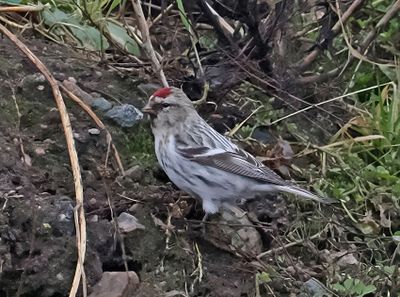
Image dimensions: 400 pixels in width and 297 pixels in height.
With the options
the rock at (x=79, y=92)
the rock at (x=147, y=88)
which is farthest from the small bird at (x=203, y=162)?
the rock at (x=147, y=88)

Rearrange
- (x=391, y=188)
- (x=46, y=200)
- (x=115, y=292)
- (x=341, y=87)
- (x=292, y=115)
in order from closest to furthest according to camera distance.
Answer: (x=115, y=292) → (x=46, y=200) → (x=391, y=188) → (x=292, y=115) → (x=341, y=87)

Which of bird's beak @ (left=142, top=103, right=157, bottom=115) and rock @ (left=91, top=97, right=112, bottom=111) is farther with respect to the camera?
rock @ (left=91, top=97, right=112, bottom=111)

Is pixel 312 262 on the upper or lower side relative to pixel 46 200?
lower

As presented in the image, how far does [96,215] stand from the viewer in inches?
158

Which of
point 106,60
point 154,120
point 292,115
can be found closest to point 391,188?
point 292,115

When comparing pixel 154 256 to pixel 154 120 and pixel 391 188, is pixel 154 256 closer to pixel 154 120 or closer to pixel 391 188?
pixel 154 120

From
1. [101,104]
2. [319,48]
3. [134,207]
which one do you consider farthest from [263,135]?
[134,207]

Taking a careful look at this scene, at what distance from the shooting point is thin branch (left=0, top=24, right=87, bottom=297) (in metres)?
3.63

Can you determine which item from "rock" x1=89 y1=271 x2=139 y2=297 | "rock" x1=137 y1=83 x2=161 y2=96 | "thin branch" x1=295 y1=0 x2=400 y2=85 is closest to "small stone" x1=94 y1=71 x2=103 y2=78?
"rock" x1=137 y1=83 x2=161 y2=96

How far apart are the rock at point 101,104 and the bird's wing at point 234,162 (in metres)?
0.49

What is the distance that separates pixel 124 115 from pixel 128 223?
0.75m

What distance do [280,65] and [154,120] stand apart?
3.01ft

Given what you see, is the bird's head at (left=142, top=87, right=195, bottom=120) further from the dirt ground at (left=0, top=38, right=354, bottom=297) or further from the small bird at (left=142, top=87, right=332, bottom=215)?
the dirt ground at (left=0, top=38, right=354, bottom=297)

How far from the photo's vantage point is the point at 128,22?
5.48m
